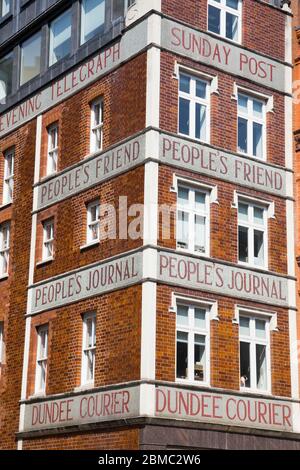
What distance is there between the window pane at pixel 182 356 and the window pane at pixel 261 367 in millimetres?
2795

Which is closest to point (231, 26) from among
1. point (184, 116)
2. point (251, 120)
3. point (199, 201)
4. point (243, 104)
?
point (243, 104)

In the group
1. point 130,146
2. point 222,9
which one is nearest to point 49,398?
point 130,146

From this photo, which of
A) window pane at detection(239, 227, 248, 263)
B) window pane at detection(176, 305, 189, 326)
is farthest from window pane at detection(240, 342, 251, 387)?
window pane at detection(239, 227, 248, 263)

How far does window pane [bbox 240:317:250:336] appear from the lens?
28141mm

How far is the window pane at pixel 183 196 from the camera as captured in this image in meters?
27.7

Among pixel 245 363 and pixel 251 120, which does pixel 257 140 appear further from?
pixel 245 363

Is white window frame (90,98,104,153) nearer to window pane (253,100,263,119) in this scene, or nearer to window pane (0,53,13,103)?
window pane (253,100,263,119)

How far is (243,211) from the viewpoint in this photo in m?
29.2

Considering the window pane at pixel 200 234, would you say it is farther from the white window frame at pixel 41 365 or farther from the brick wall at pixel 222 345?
the white window frame at pixel 41 365

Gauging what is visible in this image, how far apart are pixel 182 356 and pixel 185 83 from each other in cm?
807

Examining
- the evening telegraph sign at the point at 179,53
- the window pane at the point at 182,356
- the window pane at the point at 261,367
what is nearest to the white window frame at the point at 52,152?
the evening telegraph sign at the point at 179,53

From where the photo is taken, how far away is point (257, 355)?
2834 cm
